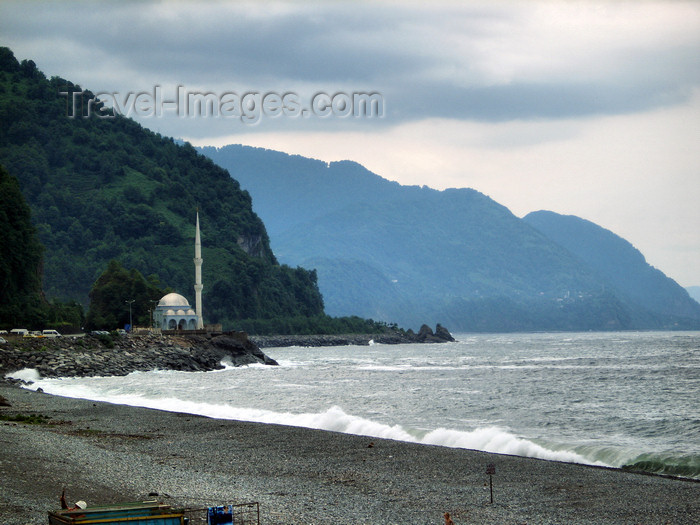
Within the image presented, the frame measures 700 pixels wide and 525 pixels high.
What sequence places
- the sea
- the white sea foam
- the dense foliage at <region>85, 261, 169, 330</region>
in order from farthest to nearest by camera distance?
the dense foliage at <region>85, 261, 169, 330</region>, the white sea foam, the sea

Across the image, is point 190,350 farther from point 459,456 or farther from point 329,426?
point 459,456

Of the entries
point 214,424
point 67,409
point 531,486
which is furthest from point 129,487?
point 67,409

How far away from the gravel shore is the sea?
8.82 feet

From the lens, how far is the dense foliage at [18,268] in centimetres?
9875

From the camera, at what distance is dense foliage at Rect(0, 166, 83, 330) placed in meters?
98.8

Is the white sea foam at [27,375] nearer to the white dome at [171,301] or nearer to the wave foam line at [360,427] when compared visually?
the wave foam line at [360,427]

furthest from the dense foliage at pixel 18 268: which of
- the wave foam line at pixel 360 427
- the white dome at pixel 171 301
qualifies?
the wave foam line at pixel 360 427

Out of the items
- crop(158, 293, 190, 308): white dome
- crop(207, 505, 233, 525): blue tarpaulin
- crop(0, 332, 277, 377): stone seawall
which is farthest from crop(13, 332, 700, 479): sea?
crop(158, 293, 190, 308): white dome

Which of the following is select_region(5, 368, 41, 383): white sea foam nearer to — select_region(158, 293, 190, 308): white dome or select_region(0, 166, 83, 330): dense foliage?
select_region(0, 166, 83, 330): dense foliage

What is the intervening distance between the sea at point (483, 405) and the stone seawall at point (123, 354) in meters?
3.39

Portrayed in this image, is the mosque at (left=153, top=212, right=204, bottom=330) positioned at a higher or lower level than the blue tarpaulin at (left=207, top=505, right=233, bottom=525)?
higher

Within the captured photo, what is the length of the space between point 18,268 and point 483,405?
7361cm

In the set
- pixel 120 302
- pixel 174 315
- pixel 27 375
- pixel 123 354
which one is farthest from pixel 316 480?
pixel 120 302

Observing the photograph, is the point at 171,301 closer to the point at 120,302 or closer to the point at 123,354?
the point at 120,302
